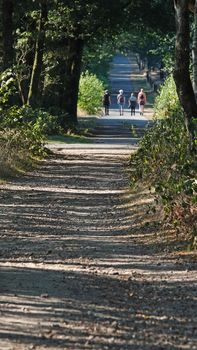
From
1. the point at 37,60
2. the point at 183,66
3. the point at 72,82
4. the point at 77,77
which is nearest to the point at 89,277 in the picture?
the point at 183,66

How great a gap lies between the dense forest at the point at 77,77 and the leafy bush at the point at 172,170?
0.02 m

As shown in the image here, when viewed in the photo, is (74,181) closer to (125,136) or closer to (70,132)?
(70,132)

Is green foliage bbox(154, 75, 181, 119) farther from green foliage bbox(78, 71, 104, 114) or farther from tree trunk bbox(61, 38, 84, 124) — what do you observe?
green foliage bbox(78, 71, 104, 114)

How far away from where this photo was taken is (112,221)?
640 inches

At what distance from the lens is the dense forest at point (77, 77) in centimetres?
1691

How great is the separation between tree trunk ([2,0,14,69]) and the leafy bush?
6813mm

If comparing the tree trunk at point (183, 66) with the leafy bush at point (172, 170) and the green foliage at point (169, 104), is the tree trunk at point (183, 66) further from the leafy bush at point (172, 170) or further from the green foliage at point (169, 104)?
the green foliage at point (169, 104)

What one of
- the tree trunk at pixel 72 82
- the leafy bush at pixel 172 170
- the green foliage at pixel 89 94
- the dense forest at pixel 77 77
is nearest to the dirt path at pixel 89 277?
the leafy bush at pixel 172 170

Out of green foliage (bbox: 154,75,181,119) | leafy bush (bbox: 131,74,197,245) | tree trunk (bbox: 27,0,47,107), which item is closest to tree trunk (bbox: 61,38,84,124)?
green foliage (bbox: 154,75,181,119)

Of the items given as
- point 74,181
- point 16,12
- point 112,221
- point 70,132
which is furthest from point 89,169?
point 70,132

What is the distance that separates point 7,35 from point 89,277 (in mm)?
20331

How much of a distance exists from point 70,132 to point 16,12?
9.76 m

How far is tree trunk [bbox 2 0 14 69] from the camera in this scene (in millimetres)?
29750

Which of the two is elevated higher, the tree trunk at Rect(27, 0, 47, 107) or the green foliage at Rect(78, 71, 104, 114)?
the tree trunk at Rect(27, 0, 47, 107)
